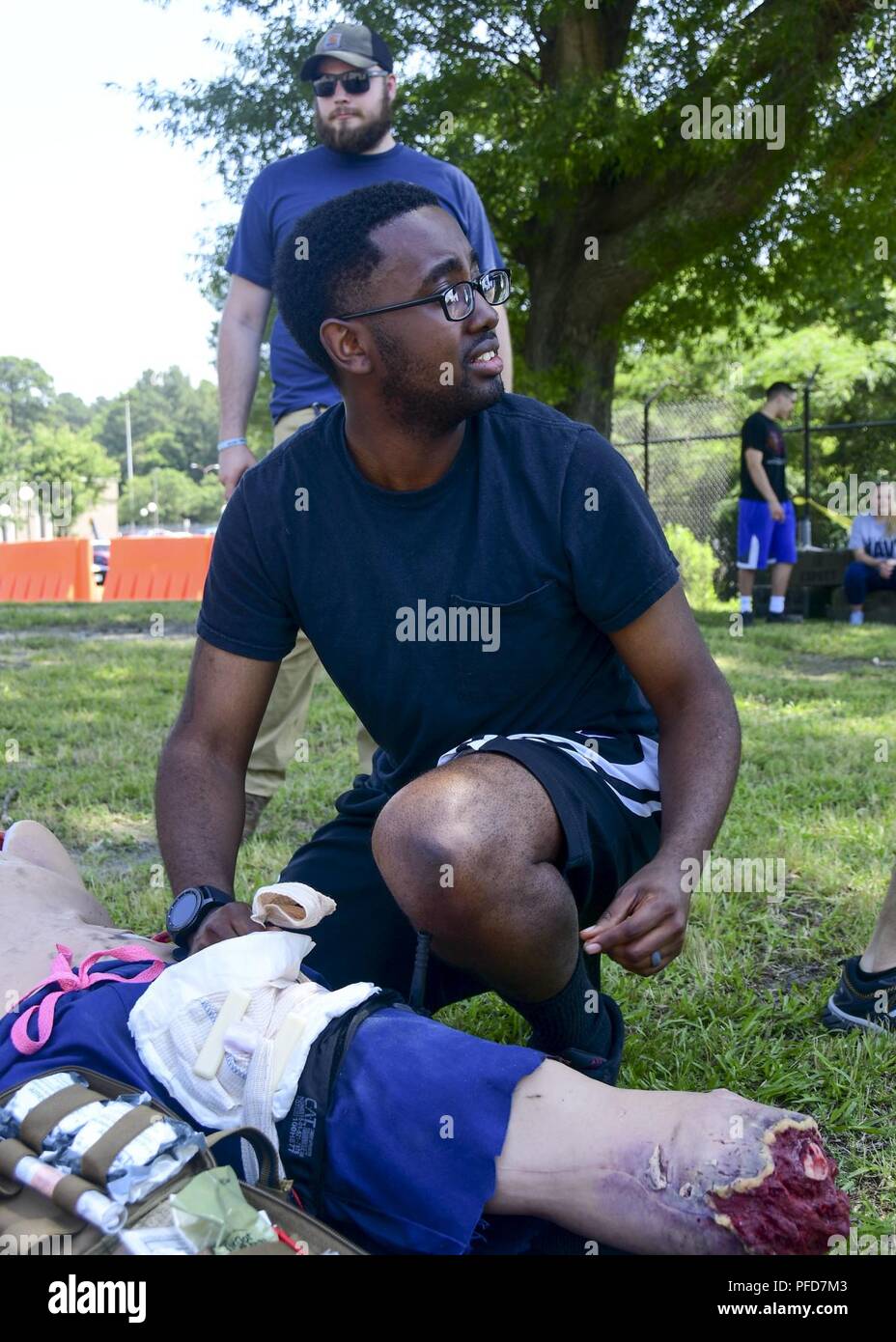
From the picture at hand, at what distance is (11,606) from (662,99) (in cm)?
817

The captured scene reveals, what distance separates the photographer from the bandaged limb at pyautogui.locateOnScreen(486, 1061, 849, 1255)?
1581mm

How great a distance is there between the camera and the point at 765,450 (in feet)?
37.3

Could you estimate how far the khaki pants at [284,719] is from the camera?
13.7ft

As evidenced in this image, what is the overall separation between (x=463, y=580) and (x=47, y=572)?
15.2 meters

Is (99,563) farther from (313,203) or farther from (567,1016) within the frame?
(567,1016)

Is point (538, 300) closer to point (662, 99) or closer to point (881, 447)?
point (662, 99)

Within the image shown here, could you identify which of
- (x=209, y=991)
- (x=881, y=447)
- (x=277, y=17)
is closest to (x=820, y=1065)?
(x=209, y=991)

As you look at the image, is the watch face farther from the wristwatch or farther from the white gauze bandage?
the white gauze bandage

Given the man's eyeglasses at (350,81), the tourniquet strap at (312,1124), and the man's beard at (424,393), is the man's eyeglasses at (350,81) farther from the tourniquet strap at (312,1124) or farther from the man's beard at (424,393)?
the tourniquet strap at (312,1124)

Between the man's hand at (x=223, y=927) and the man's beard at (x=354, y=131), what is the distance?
2800mm

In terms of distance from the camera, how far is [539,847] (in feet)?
6.97

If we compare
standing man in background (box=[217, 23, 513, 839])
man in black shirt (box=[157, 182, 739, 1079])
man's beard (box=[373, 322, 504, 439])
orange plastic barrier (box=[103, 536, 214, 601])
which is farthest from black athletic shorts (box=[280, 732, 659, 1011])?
orange plastic barrier (box=[103, 536, 214, 601])

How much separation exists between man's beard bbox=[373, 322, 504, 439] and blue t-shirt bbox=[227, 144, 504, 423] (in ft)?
5.42

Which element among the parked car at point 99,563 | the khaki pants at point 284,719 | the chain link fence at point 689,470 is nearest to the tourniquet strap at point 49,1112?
the khaki pants at point 284,719
